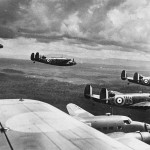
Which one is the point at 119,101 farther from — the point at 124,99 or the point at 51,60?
the point at 51,60

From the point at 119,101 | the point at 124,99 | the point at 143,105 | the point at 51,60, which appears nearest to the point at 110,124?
the point at 119,101

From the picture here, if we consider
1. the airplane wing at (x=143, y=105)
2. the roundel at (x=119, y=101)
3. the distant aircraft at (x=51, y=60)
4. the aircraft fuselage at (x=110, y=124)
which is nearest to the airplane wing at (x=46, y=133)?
the aircraft fuselage at (x=110, y=124)

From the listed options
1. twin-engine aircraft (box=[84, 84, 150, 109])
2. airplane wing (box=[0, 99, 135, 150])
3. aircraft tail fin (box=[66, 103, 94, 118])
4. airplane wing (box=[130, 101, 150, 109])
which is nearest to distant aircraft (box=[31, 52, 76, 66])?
twin-engine aircraft (box=[84, 84, 150, 109])

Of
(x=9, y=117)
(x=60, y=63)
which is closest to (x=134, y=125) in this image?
(x=9, y=117)

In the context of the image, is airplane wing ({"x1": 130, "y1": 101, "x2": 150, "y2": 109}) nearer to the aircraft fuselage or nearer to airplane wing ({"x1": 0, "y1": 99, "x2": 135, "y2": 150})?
the aircraft fuselage

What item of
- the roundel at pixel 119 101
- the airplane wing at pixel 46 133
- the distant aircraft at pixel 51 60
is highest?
the distant aircraft at pixel 51 60

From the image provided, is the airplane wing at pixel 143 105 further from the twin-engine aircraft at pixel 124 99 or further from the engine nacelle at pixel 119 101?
the engine nacelle at pixel 119 101

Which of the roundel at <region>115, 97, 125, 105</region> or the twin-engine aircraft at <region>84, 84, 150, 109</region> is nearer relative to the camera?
the roundel at <region>115, 97, 125, 105</region>

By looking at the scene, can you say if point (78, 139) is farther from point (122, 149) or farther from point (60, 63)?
point (60, 63)

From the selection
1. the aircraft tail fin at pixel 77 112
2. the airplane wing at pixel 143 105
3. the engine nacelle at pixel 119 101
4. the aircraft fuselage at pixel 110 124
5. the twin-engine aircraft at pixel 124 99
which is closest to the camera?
the aircraft fuselage at pixel 110 124
